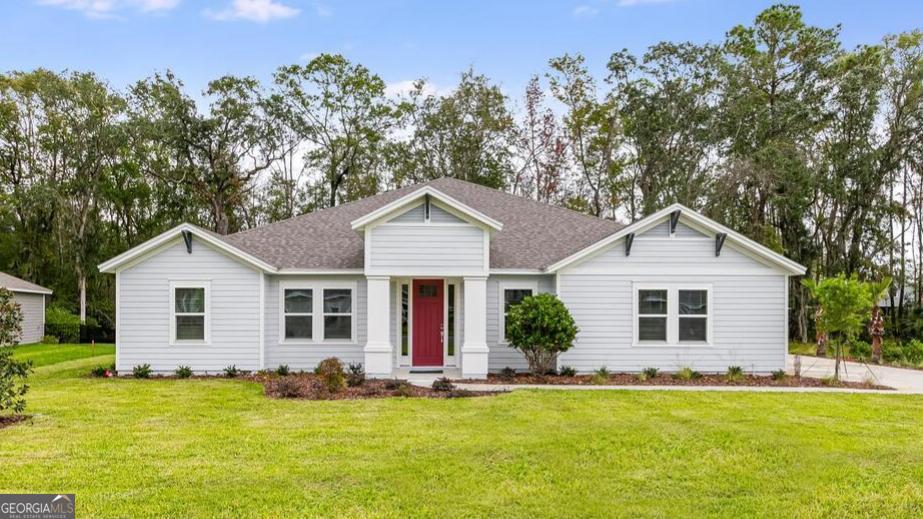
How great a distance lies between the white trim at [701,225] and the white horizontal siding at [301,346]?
510 cm

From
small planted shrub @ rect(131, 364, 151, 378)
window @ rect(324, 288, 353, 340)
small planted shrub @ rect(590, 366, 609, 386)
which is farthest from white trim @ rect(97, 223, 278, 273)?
small planted shrub @ rect(590, 366, 609, 386)

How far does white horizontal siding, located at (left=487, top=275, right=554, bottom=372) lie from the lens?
581 inches

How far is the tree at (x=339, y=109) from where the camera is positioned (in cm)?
3306

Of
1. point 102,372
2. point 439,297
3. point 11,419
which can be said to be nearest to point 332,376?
point 439,297

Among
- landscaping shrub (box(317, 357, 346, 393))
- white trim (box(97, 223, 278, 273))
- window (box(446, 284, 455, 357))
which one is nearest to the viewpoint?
landscaping shrub (box(317, 357, 346, 393))

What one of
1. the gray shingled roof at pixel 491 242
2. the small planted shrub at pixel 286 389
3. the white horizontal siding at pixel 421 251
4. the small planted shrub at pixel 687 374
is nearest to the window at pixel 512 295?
the gray shingled roof at pixel 491 242

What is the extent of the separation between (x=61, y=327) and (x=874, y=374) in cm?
3237

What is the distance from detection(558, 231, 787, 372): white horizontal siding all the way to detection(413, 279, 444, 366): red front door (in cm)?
314

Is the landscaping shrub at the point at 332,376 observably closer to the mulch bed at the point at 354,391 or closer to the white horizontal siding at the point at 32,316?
the mulch bed at the point at 354,391

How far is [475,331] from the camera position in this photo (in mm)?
13750

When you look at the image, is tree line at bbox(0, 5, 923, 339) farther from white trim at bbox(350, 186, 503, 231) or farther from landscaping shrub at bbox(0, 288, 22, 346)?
landscaping shrub at bbox(0, 288, 22, 346)

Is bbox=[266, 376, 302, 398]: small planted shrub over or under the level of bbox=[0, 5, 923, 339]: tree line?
under

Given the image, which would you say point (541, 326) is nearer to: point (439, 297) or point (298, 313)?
point (439, 297)

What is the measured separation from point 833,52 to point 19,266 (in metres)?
44.3
